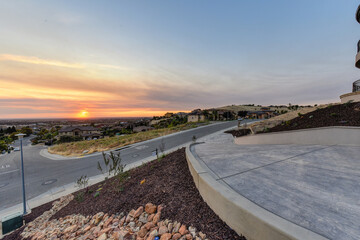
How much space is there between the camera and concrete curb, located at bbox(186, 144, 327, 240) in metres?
1.42

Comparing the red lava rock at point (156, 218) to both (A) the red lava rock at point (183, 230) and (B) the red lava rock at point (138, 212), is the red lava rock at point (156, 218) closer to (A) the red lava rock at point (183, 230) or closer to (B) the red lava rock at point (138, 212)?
(B) the red lava rock at point (138, 212)

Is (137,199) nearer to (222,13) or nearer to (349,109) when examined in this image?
(349,109)

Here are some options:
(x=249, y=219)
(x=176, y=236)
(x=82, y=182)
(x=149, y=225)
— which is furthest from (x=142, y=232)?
(x=82, y=182)

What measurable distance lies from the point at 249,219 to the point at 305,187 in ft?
5.25

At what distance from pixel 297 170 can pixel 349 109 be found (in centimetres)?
837

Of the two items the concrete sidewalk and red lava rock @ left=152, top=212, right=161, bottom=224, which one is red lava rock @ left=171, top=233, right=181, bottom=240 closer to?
red lava rock @ left=152, top=212, right=161, bottom=224

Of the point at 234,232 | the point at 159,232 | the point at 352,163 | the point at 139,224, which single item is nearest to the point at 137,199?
the point at 139,224

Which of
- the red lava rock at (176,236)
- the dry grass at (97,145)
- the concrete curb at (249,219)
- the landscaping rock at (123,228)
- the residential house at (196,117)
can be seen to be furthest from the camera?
the residential house at (196,117)

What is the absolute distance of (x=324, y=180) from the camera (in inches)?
109

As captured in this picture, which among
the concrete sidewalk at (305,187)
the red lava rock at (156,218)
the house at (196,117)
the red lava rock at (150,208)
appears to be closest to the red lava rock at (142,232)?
the red lava rock at (156,218)

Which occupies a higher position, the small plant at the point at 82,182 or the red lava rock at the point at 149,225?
the red lava rock at the point at 149,225

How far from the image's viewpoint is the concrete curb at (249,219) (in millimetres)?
1421

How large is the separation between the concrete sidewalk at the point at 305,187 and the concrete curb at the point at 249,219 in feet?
0.86

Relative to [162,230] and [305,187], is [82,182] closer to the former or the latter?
[162,230]
